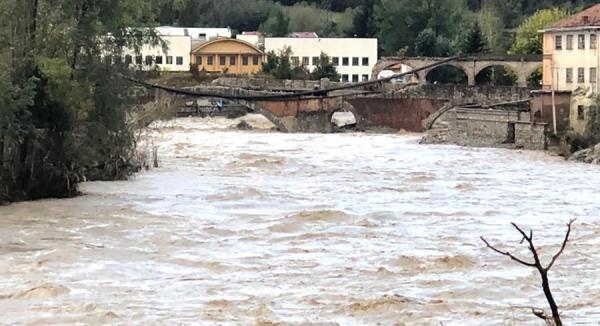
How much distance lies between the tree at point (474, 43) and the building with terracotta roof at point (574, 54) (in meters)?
22.3

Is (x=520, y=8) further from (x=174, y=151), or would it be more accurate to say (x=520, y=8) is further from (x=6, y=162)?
(x=6, y=162)

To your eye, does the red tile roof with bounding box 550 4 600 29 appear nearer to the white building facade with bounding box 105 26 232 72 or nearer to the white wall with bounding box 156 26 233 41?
the white building facade with bounding box 105 26 232 72

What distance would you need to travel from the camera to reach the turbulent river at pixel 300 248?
1859 centimetres

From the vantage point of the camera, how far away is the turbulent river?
18594mm

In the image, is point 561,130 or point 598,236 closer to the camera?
point 598,236

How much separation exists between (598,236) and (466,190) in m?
11.8

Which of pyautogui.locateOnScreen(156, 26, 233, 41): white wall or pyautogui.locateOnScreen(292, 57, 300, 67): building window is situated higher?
pyautogui.locateOnScreen(156, 26, 233, 41): white wall

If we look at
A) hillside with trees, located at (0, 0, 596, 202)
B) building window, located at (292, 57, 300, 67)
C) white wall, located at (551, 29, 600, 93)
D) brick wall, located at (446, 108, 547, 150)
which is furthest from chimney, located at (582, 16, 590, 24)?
building window, located at (292, 57, 300, 67)

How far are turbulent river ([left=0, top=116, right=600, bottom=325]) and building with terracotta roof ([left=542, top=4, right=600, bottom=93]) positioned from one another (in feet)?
55.0

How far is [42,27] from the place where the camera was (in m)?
32.6

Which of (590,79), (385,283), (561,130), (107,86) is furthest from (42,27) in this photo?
(590,79)

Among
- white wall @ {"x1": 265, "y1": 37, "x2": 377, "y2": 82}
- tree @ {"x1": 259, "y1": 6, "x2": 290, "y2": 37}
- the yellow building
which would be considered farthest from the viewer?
tree @ {"x1": 259, "y1": 6, "x2": 290, "y2": 37}

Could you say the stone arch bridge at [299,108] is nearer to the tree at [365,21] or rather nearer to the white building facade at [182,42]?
the white building facade at [182,42]

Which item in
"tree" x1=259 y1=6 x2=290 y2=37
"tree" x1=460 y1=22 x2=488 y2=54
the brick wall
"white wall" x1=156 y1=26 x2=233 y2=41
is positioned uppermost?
"tree" x1=259 y1=6 x2=290 y2=37
